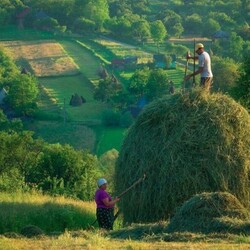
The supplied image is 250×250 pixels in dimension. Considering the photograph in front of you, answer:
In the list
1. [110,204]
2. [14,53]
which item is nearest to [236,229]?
[110,204]

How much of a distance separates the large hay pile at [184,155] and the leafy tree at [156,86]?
1527 inches

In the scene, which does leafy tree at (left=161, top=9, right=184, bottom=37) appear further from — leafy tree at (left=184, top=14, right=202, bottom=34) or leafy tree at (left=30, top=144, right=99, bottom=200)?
leafy tree at (left=30, top=144, right=99, bottom=200)

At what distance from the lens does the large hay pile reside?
1344 cm

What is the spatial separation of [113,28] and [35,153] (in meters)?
55.7

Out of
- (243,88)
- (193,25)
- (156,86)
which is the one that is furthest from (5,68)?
(243,88)

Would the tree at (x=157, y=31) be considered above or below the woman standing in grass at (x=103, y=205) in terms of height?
below

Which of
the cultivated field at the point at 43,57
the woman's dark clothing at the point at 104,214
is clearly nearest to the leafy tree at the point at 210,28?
the cultivated field at the point at 43,57

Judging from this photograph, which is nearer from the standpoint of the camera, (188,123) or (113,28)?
(188,123)

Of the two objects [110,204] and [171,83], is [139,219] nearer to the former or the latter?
[110,204]

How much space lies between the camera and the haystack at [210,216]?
10.8 metres

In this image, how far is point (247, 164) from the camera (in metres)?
13.7

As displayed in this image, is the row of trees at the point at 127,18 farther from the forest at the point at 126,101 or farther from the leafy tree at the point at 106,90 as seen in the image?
the leafy tree at the point at 106,90

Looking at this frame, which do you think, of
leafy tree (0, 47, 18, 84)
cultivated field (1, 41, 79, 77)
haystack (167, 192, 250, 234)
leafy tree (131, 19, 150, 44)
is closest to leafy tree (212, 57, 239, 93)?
cultivated field (1, 41, 79, 77)

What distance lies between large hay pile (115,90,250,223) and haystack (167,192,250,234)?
5.57 ft
